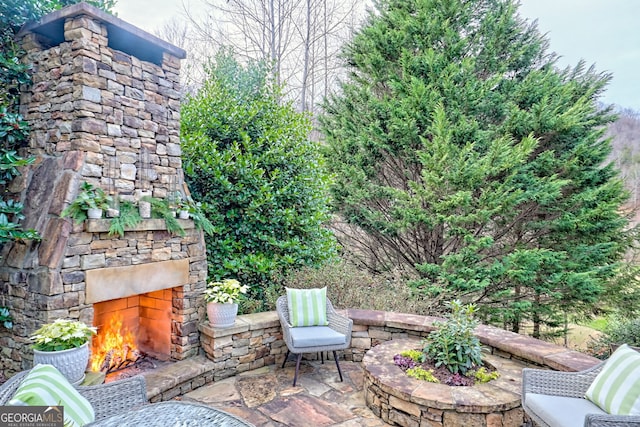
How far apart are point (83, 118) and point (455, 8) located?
21.9 ft

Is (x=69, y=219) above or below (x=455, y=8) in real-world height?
below

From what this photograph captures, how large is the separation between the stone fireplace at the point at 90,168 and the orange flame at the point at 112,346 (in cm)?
10

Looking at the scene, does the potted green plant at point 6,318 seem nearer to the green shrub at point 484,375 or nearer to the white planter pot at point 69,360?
the white planter pot at point 69,360

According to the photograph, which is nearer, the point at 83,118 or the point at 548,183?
the point at 83,118

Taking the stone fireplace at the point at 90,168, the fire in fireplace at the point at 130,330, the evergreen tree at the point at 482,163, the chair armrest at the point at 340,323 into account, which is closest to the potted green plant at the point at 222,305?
the stone fireplace at the point at 90,168

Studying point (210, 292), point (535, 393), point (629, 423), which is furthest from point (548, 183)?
point (210, 292)

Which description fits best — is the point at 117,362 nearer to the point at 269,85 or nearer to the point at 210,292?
the point at 210,292

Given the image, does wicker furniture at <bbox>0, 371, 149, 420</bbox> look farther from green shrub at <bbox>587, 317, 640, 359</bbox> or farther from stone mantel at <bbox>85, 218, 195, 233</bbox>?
green shrub at <bbox>587, 317, 640, 359</bbox>

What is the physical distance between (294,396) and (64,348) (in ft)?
6.72

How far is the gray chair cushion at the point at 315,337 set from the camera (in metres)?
3.73

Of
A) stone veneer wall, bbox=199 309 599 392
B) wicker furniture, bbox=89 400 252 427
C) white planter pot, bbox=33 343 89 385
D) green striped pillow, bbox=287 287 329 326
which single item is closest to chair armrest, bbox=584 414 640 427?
stone veneer wall, bbox=199 309 599 392

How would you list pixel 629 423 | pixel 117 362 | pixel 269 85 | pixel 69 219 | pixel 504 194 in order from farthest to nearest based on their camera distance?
pixel 504 194 → pixel 269 85 → pixel 117 362 → pixel 69 219 → pixel 629 423

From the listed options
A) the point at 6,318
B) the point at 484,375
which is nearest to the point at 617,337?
the point at 484,375

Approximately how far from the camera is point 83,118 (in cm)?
318
